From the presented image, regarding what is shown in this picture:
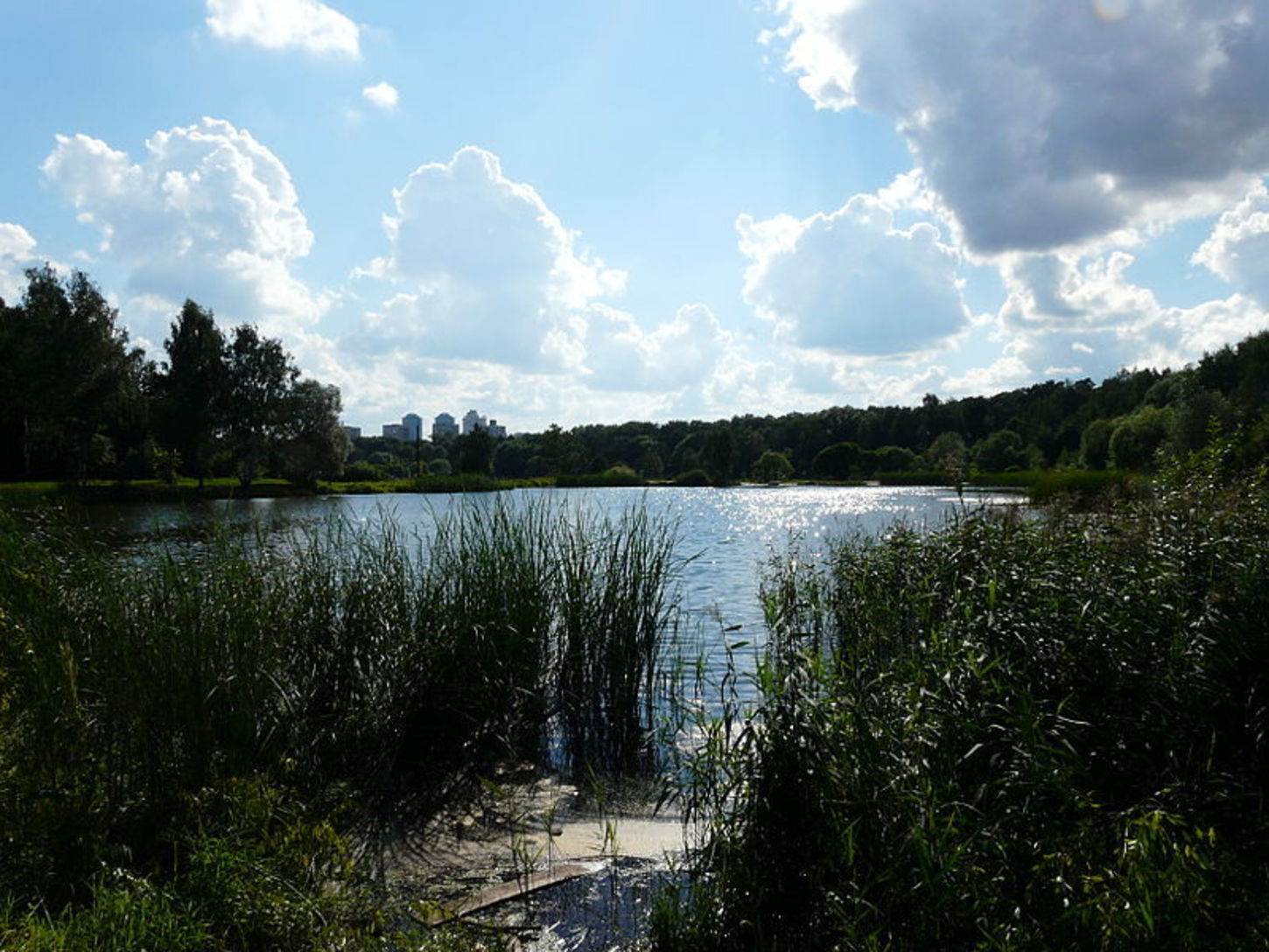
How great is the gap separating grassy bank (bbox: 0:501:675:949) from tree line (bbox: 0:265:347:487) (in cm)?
2553

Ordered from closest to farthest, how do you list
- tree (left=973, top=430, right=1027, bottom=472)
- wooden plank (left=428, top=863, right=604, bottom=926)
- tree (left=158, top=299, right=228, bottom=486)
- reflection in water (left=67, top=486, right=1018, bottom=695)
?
1. wooden plank (left=428, top=863, right=604, bottom=926)
2. reflection in water (left=67, top=486, right=1018, bottom=695)
3. tree (left=158, top=299, right=228, bottom=486)
4. tree (left=973, top=430, right=1027, bottom=472)

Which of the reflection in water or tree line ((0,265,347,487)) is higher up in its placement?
tree line ((0,265,347,487))

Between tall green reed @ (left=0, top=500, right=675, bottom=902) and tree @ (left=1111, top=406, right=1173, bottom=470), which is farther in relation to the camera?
tree @ (left=1111, top=406, right=1173, bottom=470)

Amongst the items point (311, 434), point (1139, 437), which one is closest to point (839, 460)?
point (1139, 437)

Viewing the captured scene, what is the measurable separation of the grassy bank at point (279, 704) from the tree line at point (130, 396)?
83.8ft

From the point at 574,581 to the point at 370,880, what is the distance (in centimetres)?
374

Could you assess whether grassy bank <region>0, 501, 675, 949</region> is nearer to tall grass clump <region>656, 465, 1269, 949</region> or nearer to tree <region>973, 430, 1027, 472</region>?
tall grass clump <region>656, 465, 1269, 949</region>

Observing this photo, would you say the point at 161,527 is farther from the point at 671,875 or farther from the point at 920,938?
the point at 920,938

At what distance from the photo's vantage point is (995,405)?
401ft

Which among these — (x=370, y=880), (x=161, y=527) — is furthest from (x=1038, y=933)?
(x=161, y=527)

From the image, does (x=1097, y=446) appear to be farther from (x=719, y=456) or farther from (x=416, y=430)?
(x=416, y=430)

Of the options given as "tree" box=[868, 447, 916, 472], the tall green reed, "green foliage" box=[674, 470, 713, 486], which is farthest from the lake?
"tree" box=[868, 447, 916, 472]

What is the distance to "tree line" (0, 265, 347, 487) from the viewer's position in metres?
39.6

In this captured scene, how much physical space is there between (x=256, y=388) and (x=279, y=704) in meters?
55.0
